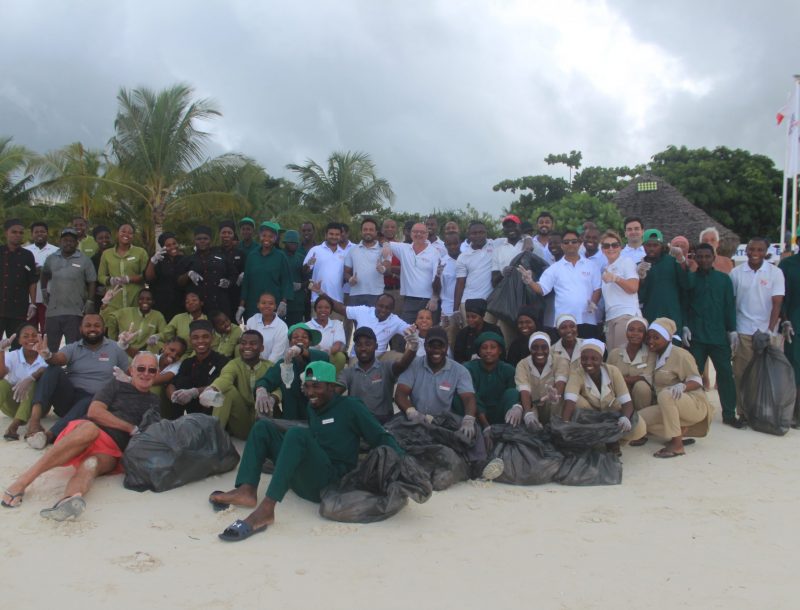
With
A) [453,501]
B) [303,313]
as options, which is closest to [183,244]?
[303,313]

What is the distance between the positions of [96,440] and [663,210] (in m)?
22.6

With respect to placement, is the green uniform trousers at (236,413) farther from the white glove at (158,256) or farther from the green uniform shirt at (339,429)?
the white glove at (158,256)

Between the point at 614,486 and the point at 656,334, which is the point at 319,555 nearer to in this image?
the point at 614,486

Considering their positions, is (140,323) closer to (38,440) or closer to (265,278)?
(265,278)

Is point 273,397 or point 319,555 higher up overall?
point 273,397

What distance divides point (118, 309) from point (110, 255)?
26.9 inches

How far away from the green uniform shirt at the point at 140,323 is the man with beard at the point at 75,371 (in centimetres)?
83

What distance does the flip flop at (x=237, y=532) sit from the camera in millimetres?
4199

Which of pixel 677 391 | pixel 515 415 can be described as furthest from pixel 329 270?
pixel 677 391

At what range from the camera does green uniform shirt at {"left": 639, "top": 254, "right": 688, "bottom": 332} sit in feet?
24.1

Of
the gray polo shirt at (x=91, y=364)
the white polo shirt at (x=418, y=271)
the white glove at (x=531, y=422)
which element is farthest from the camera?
the white polo shirt at (x=418, y=271)

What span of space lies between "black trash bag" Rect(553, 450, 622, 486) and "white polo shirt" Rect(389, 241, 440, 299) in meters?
3.17

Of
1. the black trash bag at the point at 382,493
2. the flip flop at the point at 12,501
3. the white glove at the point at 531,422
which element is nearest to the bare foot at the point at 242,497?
the black trash bag at the point at 382,493

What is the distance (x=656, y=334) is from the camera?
6.50m
